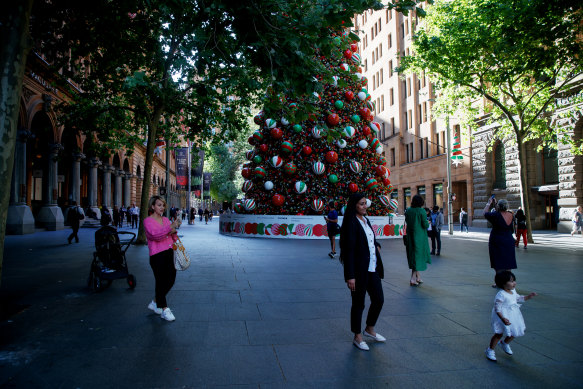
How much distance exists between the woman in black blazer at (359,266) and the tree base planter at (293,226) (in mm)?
12861

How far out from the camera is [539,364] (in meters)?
3.80

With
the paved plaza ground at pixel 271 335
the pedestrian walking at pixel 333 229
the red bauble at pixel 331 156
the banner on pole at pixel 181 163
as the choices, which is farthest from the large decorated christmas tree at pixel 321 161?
the banner on pole at pixel 181 163

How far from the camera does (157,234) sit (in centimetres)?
534

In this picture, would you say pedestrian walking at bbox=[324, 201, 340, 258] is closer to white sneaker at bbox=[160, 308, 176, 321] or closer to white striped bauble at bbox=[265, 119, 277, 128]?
white sneaker at bbox=[160, 308, 176, 321]

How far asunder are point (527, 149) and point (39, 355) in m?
29.3

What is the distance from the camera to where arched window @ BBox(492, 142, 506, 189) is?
2859cm

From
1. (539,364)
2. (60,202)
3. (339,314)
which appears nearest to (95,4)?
(339,314)

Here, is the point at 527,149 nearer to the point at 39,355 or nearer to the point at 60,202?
the point at 39,355

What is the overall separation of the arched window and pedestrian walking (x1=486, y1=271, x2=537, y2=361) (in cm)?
2775

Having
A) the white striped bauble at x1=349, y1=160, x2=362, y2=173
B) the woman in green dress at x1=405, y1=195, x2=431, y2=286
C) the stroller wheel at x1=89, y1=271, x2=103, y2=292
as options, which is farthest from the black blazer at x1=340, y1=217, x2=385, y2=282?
the white striped bauble at x1=349, y1=160, x2=362, y2=173

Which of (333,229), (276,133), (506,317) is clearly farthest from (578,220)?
(506,317)

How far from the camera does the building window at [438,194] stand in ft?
118

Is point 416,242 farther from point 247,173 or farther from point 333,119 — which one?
point 247,173

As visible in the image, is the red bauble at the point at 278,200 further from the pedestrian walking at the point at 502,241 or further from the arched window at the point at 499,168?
the arched window at the point at 499,168
